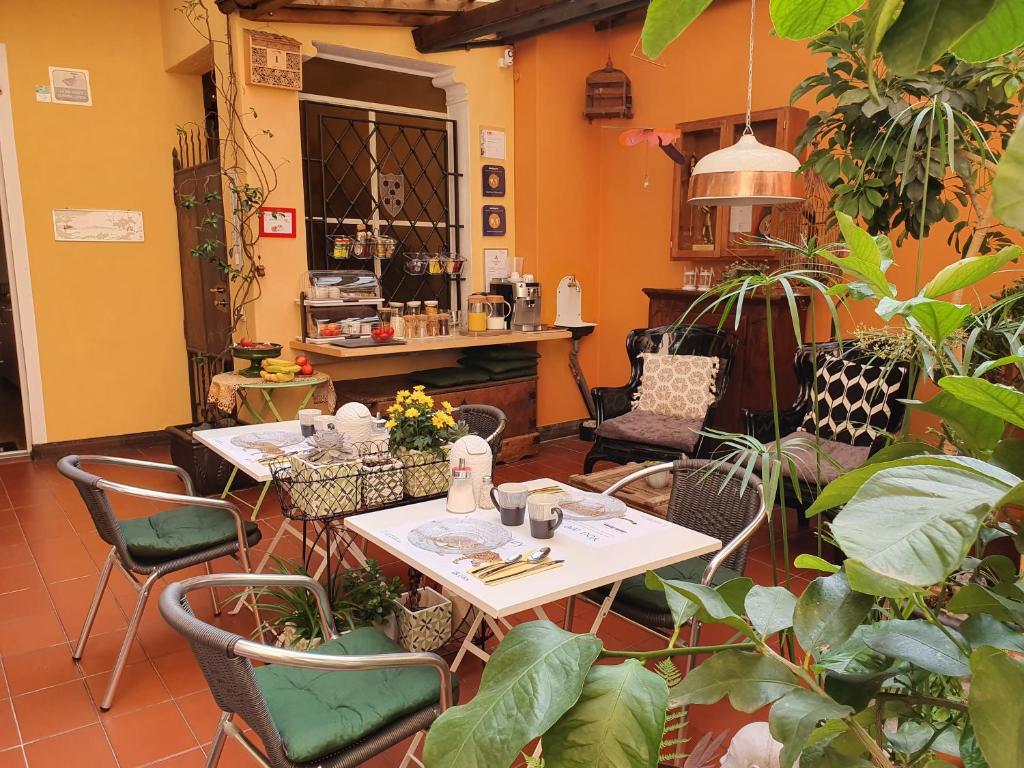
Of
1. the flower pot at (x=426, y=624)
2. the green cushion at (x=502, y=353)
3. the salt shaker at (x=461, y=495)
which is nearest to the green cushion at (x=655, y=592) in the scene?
the salt shaker at (x=461, y=495)

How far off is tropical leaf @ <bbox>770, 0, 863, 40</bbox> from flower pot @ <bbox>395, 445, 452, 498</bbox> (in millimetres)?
2499

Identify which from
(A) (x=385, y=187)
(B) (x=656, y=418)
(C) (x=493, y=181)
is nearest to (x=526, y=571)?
(B) (x=656, y=418)

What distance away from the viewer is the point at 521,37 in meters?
6.04

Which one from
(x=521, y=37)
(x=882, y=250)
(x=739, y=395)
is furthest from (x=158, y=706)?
(x=521, y=37)

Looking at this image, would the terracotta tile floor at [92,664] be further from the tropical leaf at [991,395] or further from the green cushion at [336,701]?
the tropical leaf at [991,395]

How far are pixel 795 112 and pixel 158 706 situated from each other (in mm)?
4804

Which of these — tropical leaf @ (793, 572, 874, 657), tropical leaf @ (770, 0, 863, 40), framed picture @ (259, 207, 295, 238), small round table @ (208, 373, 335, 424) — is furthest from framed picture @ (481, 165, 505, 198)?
tropical leaf @ (770, 0, 863, 40)

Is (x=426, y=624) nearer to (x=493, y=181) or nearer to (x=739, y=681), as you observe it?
(x=739, y=681)

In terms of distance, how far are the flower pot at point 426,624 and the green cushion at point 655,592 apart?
2.50 feet

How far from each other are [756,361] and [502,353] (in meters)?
1.93

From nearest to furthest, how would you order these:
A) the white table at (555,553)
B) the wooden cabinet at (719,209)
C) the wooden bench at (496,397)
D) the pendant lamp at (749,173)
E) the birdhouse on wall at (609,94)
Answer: the white table at (555,553)
the pendant lamp at (749,173)
the wooden cabinet at (719,209)
the wooden bench at (496,397)
the birdhouse on wall at (609,94)

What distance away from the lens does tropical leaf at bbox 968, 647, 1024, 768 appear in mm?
493

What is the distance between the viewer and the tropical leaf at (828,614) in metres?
0.64

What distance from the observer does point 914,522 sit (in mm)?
425
